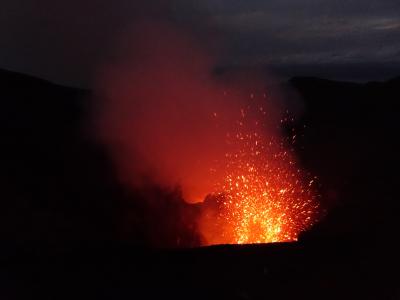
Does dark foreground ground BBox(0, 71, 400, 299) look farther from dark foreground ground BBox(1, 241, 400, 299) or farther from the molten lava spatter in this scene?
the molten lava spatter

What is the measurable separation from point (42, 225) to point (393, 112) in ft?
45.4

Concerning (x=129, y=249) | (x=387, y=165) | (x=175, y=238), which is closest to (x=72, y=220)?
(x=175, y=238)

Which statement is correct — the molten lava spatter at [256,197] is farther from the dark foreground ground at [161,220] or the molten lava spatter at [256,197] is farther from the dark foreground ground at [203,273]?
the dark foreground ground at [203,273]

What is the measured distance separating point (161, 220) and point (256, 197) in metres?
2.46

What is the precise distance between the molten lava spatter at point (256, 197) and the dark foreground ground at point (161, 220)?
570mm

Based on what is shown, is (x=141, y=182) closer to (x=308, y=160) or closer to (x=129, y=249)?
(x=308, y=160)

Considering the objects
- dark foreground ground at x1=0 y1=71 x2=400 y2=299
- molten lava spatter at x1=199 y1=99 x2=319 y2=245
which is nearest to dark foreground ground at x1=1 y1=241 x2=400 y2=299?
dark foreground ground at x1=0 y1=71 x2=400 y2=299

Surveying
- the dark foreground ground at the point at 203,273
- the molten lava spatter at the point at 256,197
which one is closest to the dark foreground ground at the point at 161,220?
the dark foreground ground at the point at 203,273

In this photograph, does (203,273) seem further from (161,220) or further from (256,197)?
(256,197)

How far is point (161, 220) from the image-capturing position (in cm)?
1361

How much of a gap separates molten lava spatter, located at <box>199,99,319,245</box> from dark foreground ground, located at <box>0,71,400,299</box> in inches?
22.5

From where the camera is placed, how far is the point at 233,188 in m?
14.9

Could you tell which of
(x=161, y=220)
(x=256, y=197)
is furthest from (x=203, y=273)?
(x=256, y=197)

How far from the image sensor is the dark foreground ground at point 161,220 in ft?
25.1
